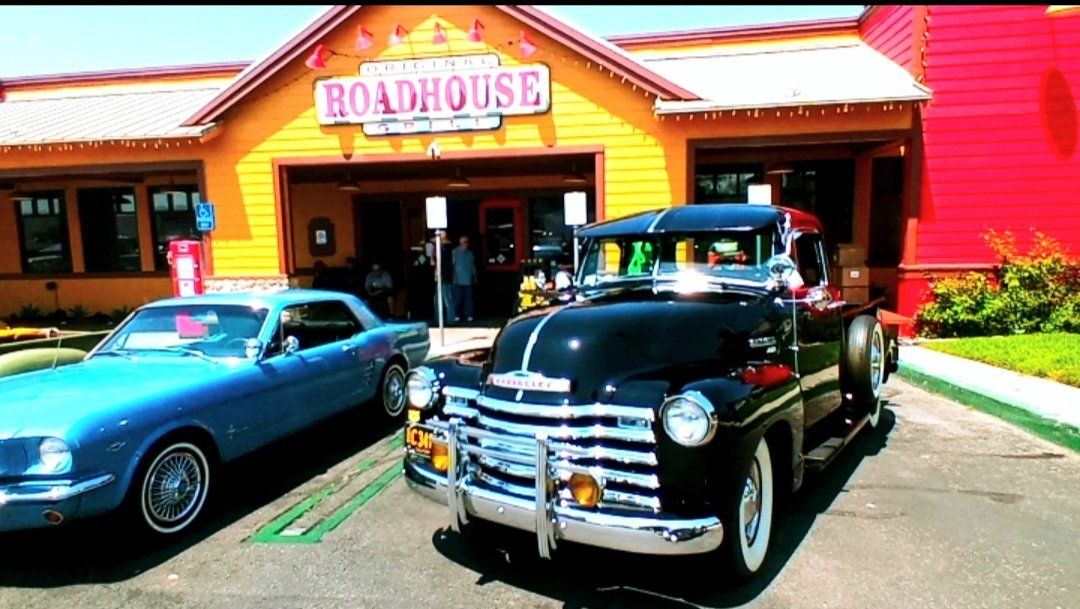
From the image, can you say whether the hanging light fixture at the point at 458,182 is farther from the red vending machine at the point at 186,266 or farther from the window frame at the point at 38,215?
the window frame at the point at 38,215

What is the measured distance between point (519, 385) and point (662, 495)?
0.89m

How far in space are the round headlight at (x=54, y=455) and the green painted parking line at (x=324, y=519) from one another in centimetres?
109

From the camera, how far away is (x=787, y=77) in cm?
1200

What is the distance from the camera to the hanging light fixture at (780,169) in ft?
44.7

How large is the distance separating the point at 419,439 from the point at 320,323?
2925mm

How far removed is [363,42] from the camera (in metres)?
11.6

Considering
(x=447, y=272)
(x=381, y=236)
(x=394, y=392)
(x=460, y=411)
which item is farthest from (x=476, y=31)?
(x=460, y=411)

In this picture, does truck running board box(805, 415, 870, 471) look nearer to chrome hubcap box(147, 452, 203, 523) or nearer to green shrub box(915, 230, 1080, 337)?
chrome hubcap box(147, 452, 203, 523)

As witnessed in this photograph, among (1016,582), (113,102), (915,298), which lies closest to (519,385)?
(1016,582)

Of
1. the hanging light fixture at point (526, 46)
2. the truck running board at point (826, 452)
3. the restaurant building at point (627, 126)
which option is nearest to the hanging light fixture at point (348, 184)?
the restaurant building at point (627, 126)

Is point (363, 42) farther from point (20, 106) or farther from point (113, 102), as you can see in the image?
point (20, 106)

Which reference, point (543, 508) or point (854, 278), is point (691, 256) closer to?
point (543, 508)

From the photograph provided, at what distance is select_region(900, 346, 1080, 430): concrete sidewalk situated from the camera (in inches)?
248

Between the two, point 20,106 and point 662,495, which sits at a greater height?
point 20,106
